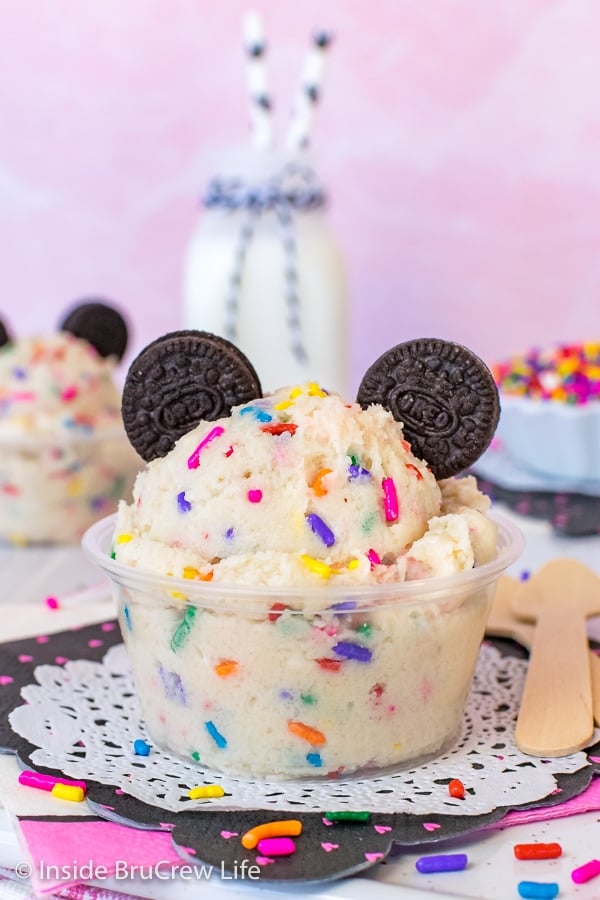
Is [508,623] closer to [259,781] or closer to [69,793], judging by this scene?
[259,781]

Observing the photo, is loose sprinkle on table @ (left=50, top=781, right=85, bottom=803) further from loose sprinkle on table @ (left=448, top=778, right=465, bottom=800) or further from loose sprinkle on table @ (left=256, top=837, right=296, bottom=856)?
loose sprinkle on table @ (left=448, top=778, right=465, bottom=800)

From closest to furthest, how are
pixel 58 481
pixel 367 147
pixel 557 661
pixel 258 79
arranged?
pixel 557 661
pixel 58 481
pixel 258 79
pixel 367 147

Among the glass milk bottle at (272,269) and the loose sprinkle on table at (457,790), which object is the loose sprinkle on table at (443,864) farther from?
the glass milk bottle at (272,269)

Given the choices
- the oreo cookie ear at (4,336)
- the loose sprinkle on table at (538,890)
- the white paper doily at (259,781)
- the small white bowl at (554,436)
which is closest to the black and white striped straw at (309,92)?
the small white bowl at (554,436)

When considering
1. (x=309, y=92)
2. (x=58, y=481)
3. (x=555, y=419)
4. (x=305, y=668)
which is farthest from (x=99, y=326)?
(x=305, y=668)

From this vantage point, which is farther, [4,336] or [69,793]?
[4,336]

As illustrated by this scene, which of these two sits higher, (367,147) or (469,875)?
(367,147)

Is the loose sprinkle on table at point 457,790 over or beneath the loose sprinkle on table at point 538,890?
beneath
